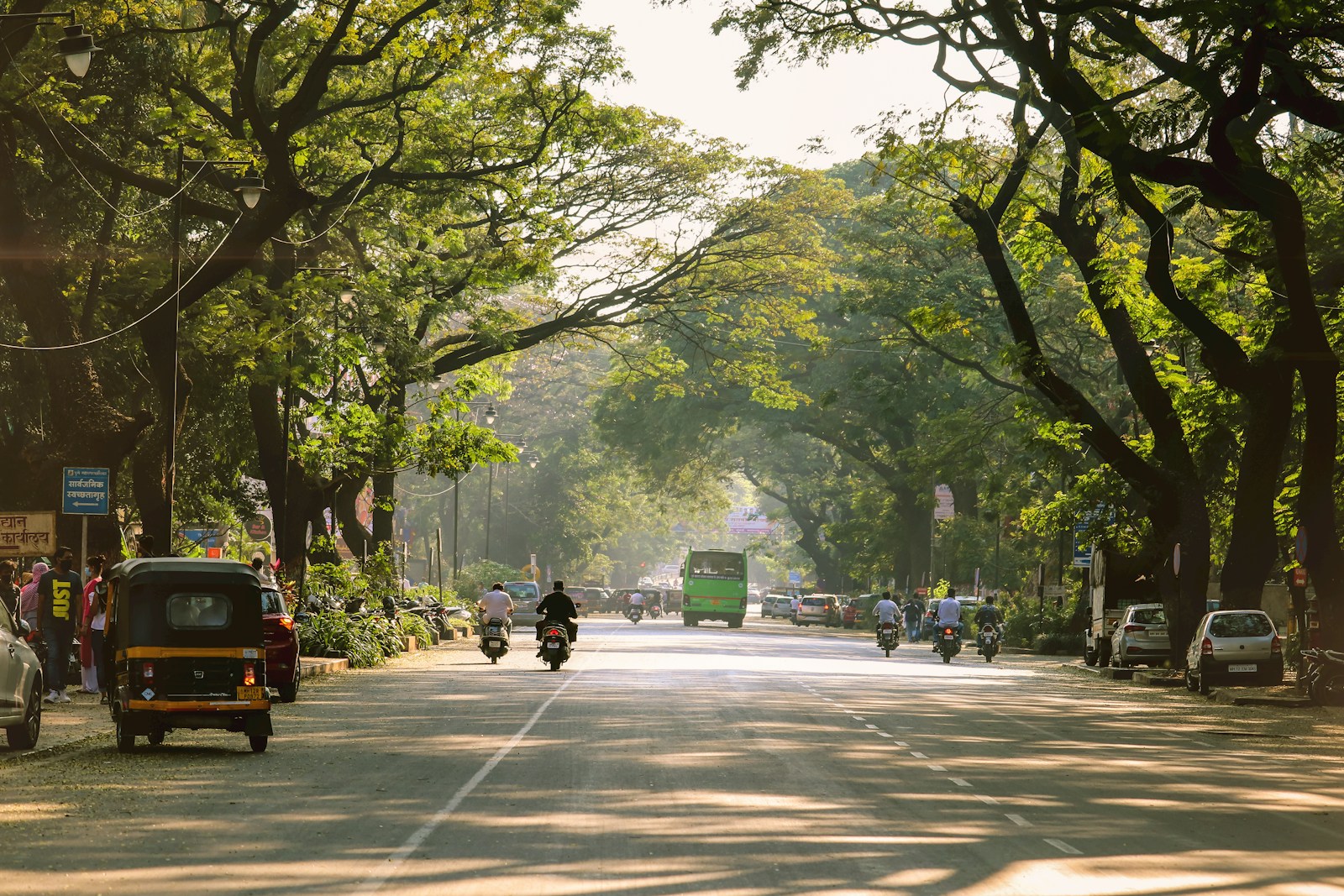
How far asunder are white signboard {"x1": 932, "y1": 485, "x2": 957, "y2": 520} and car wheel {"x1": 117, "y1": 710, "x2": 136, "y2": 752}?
163 feet

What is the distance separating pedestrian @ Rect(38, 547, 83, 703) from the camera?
881 inches

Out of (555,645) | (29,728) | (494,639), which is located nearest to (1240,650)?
(555,645)

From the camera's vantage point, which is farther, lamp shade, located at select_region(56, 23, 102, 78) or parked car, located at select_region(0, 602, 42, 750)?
lamp shade, located at select_region(56, 23, 102, 78)

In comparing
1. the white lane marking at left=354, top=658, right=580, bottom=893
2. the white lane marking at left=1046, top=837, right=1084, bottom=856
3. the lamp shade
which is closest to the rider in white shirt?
the lamp shade

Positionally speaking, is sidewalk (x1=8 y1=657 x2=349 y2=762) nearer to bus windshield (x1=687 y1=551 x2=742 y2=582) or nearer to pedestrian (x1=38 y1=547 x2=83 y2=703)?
pedestrian (x1=38 y1=547 x2=83 y2=703)

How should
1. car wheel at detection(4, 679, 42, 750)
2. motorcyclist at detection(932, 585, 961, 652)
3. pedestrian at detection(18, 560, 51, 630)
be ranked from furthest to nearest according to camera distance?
motorcyclist at detection(932, 585, 961, 652)
pedestrian at detection(18, 560, 51, 630)
car wheel at detection(4, 679, 42, 750)

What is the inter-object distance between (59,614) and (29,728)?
6111 mm

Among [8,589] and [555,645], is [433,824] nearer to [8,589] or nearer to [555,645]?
[8,589]

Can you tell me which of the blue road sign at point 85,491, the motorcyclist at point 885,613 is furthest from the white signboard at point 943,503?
the blue road sign at point 85,491

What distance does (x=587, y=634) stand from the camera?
58.2 meters

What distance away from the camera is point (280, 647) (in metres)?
24.1

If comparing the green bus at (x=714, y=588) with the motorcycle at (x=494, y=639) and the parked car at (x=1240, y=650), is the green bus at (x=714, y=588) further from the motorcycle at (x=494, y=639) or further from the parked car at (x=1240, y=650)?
the parked car at (x=1240, y=650)

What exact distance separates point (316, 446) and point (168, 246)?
722cm

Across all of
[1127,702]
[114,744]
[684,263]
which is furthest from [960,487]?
[114,744]
